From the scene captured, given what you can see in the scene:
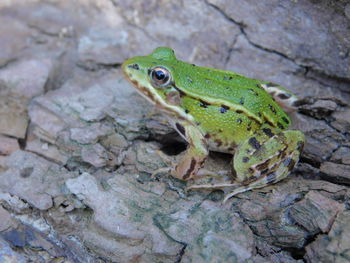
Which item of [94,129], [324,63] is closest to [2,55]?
[94,129]

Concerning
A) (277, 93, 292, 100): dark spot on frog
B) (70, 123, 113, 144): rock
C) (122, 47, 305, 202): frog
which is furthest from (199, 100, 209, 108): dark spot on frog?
(70, 123, 113, 144): rock

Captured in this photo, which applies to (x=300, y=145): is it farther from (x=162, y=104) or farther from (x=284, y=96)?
(x=162, y=104)

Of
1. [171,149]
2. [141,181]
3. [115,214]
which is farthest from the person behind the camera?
[171,149]

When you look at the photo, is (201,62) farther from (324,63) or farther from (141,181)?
(141,181)

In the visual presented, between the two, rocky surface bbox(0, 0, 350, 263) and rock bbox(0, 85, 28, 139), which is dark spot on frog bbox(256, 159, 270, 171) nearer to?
rocky surface bbox(0, 0, 350, 263)

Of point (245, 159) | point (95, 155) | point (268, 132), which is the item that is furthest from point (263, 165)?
point (95, 155)

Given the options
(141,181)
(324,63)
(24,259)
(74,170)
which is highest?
(324,63)
